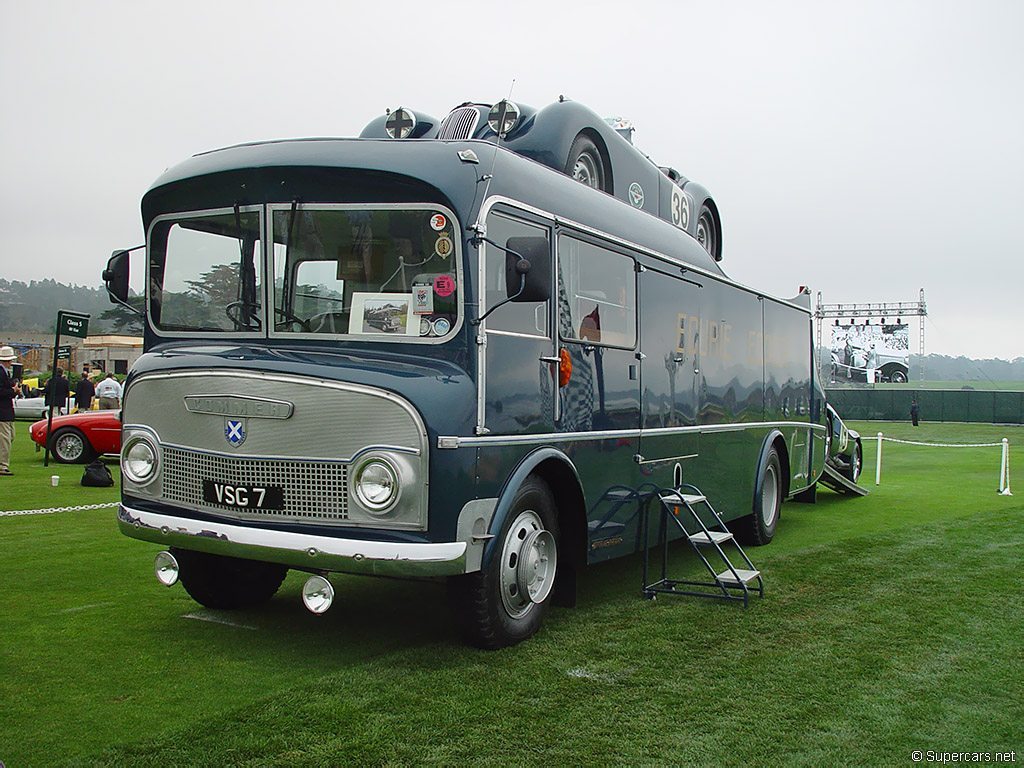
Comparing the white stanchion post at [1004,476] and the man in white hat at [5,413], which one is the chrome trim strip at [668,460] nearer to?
the white stanchion post at [1004,476]

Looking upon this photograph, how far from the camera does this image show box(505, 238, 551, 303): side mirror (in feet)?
18.0

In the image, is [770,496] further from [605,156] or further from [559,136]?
[559,136]

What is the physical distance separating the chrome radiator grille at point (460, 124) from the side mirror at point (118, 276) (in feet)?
8.96

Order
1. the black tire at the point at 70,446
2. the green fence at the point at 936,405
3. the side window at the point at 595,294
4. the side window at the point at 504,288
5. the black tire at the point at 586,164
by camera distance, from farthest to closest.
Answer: the green fence at the point at 936,405
the black tire at the point at 70,446
the black tire at the point at 586,164
the side window at the point at 595,294
the side window at the point at 504,288

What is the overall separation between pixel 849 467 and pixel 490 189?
37.6 ft

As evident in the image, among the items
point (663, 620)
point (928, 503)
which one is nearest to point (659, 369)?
point (663, 620)

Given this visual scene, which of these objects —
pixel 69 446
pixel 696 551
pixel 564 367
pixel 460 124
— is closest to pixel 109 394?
pixel 69 446

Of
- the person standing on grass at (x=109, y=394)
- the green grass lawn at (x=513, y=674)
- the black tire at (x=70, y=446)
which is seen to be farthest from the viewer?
the person standing on grass at (x=109, y=394)

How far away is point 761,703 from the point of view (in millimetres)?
5102

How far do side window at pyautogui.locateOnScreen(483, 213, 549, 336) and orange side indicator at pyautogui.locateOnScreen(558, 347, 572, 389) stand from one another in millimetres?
253

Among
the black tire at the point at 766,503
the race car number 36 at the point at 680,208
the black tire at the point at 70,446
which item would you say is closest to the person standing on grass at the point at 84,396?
the black tire at the point at 70,446

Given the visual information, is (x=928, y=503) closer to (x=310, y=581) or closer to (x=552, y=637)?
(x=552, y=637)

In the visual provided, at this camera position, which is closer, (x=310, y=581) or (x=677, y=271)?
(x=310, y=581)

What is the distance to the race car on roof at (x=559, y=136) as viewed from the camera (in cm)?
764
